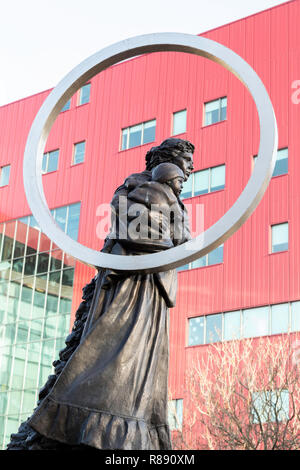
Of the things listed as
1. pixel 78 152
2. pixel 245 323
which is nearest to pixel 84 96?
pixel 78 152

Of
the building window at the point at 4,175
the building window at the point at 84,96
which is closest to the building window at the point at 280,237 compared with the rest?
the building window at the point at 84,96

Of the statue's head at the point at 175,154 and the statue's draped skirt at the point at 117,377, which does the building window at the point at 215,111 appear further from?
the statue's draped skirt at the point at 117,377

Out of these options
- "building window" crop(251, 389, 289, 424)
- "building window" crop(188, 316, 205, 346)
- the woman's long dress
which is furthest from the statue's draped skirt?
"building window" crop(188, 316, 205, 346)

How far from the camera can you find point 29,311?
39062 millimetres

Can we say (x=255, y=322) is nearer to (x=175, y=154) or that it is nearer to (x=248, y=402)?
(x=248, y=402)

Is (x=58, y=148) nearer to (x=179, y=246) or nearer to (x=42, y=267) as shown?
(x=42, y=267)

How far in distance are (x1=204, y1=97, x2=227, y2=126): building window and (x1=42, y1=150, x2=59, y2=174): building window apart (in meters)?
8.68

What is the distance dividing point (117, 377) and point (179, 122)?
32067 millimetres

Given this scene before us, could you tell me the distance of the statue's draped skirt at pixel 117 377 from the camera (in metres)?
7.50

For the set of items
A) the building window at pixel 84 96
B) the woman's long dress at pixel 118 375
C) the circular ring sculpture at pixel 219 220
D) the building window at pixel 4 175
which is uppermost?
the building window at pixel 84 96

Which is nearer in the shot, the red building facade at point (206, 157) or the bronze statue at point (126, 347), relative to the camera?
the bronze statue at point (126, 347)

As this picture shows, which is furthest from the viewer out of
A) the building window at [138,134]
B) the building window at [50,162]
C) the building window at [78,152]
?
the building window at [50,162]

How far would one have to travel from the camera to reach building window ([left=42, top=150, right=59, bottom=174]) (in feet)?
141

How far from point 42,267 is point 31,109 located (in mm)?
9289
